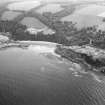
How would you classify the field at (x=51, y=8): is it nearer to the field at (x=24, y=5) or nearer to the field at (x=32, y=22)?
the field at (x=24, y=5)

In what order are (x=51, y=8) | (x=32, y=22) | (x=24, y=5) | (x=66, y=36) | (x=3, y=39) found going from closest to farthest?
(x=3, y=39), (x=66, y=36), (x=32, y=22), (x=51, y=8), (x=24, y=5)

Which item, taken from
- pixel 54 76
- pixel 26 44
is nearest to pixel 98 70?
pixel 54 76

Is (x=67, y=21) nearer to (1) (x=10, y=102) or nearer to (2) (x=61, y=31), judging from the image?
(2) (x=61, y=31)

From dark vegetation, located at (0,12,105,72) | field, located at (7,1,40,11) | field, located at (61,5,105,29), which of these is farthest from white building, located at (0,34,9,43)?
field, located at (7,1,40,11)

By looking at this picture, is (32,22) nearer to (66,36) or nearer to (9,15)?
(9,15)

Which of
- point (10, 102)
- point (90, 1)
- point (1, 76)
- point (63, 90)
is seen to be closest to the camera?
point (10, 102)

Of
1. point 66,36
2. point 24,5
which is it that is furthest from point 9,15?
point 66,36
